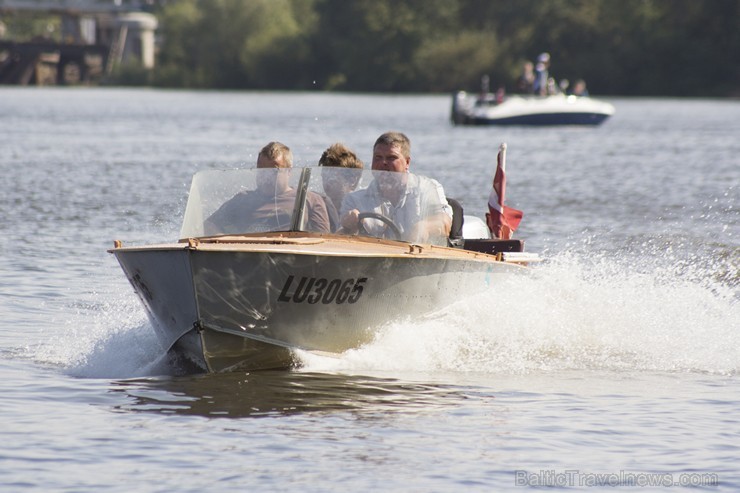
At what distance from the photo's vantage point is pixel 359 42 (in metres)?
113

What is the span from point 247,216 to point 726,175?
24580 mm

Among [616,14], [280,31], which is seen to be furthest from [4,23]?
[616,14]

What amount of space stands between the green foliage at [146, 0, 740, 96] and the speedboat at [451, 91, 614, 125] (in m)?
44.3

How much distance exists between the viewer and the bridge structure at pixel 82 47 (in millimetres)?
131250

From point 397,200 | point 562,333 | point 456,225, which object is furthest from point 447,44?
point 397,200

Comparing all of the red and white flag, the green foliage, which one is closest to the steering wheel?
the red and white flag

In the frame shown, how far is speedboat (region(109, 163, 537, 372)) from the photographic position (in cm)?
1004

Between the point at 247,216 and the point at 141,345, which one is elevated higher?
the point at 247,216

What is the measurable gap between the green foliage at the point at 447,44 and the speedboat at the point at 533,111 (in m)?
44.3

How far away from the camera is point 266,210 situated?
35.7 ft

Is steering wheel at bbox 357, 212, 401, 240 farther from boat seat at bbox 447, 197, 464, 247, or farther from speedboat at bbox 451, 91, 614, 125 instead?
speedboat at bbox 451, 91, 614, 125

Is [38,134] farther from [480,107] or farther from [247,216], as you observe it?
[247,216]

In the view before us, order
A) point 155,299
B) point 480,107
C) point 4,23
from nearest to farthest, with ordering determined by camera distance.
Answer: point 155,299 → point 480,107 → point 4,23
